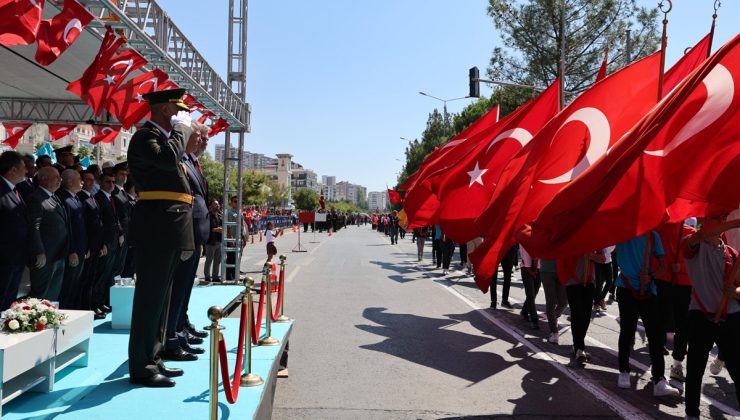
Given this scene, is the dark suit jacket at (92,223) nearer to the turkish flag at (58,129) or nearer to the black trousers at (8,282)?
the black trousers at (8,282)

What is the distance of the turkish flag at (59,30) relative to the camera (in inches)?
211

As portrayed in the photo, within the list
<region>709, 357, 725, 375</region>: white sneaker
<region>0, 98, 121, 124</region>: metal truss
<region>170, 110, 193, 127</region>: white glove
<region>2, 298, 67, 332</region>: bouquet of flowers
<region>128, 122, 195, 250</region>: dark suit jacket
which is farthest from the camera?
<region>0, 98, 121, 124</region>: metal truss

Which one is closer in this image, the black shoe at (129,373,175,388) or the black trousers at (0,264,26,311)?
the black shoe at (129,373,175,388)

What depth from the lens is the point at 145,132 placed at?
4.07 metres

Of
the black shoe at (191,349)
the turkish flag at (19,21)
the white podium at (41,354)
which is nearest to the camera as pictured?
the white podium at (41,354)

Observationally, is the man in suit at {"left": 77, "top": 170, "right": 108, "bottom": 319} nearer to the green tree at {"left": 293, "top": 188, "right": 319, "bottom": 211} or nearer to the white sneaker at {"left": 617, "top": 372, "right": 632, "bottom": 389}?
the white sneaker at {"left": 617, "top": 372, "right": 632, "bottom": 389}

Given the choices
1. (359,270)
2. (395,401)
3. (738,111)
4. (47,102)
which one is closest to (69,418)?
(395,401)

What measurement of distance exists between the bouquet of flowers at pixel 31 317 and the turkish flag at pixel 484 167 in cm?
570

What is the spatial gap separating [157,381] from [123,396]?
0.86 feet

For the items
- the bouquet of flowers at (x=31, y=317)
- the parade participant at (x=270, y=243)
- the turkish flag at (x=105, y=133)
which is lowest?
the bouquet of flowers at (x=31, y=317)

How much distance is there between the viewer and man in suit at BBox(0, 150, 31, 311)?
5621 mm

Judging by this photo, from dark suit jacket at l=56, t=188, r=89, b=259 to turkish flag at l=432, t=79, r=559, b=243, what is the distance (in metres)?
4.89

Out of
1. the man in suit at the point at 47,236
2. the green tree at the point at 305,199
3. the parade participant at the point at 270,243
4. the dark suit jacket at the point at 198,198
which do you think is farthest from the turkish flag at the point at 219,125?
the green tree at the point at 305,199

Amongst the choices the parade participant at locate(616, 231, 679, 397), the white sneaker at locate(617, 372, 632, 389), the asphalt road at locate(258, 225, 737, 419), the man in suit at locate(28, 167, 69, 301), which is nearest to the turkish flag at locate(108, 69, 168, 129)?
the man in suit at locate(28, 167, 69, 301)
